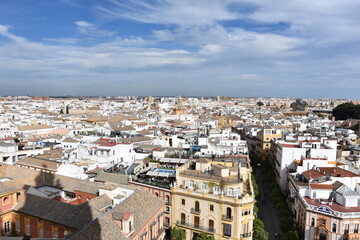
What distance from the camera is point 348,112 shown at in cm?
11019

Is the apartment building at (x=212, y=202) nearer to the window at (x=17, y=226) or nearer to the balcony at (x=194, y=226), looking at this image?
the balcony at (x=194, y=226)

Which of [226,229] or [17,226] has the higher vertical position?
[17,226]

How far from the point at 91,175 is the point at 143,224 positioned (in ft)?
44.8

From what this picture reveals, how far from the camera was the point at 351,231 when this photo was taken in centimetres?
2536

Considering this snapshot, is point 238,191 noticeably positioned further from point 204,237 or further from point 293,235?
point 293,235

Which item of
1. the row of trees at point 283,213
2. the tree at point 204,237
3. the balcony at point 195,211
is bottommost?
the row of trees at point 283,213

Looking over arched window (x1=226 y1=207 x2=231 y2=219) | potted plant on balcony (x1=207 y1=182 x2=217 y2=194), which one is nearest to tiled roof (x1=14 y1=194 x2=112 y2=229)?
potted plant on balcony (x1=207 y1=182 x2=217 y2=194)

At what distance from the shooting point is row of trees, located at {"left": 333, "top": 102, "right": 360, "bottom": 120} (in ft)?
346

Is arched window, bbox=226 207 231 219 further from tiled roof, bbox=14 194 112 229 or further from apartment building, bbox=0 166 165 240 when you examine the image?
tiled roof, bbox=14 194 112 229

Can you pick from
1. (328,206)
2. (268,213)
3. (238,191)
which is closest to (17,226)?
(238,191)

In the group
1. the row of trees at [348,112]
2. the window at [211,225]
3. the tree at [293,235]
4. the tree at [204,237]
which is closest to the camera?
the tree at [204,237]

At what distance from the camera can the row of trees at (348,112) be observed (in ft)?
346

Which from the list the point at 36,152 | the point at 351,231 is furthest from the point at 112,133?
the point at 351,231

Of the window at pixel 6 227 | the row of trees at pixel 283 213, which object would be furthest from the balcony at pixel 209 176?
the window at pixel 6 227
